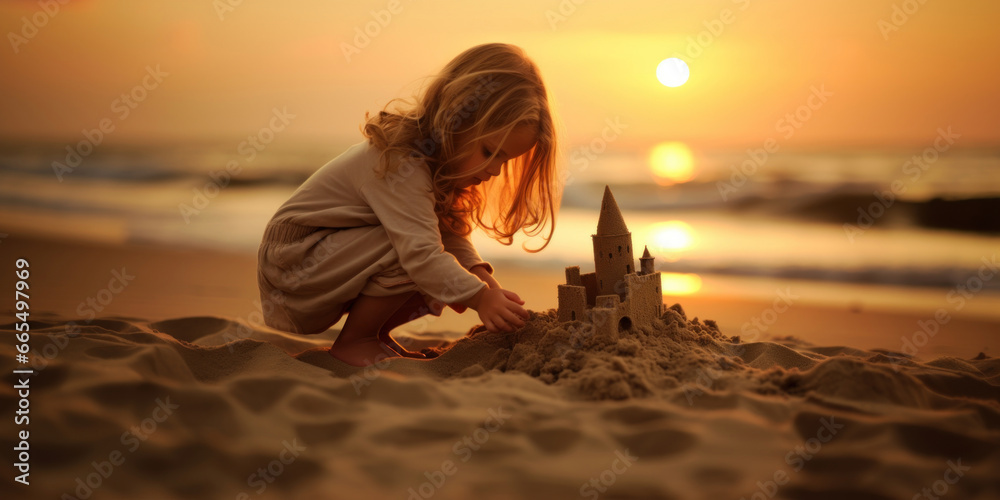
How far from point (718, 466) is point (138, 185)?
1074cm

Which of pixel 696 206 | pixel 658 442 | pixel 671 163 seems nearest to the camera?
pixel 658 442

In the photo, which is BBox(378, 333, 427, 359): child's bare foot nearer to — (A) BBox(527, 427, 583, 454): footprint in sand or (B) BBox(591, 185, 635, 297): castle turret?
(B) BBox(591, 185, 635, 297): castle turret

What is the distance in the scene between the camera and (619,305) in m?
2.68

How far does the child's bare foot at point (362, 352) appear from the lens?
114 inches

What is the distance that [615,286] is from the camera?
9.23 feet

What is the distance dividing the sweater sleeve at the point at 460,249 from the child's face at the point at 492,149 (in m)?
0.45

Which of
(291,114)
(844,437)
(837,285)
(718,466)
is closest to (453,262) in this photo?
(718,466)

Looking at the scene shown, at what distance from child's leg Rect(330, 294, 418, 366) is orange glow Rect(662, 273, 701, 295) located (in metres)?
2.60

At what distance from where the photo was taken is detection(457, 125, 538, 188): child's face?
288 centimetres

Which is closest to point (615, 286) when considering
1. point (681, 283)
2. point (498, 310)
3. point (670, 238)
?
point (498, 310)

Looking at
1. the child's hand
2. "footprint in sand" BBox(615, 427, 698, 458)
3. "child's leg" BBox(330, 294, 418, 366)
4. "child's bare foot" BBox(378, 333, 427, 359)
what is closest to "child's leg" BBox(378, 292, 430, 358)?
"child's bare foot" BBox(378, 333, 427, 359)

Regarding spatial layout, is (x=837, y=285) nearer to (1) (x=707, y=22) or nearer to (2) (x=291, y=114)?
(1) (x=707, y=22)

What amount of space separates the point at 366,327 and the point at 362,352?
0.15 meters

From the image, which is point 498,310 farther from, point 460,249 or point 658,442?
point 658,442
